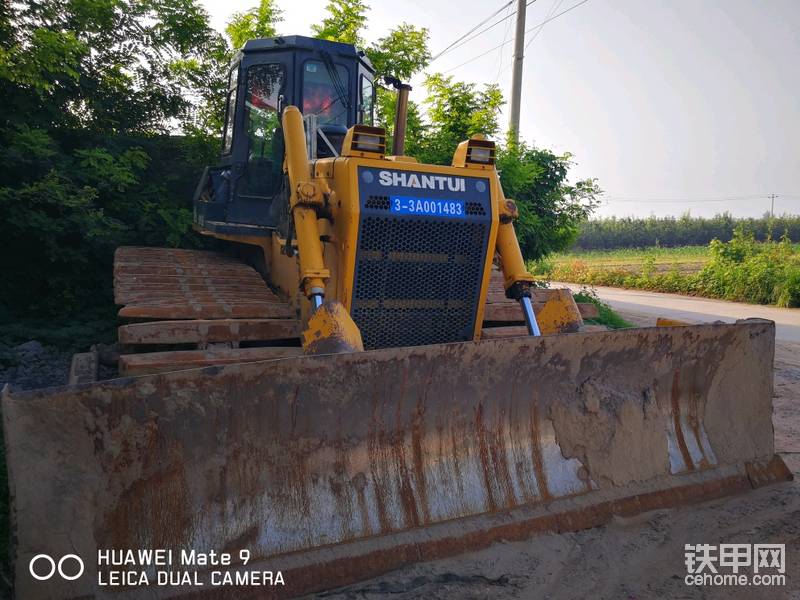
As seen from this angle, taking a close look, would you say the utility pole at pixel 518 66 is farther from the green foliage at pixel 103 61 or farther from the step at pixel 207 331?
the step at pixel 207 331

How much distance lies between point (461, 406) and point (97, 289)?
239 inches

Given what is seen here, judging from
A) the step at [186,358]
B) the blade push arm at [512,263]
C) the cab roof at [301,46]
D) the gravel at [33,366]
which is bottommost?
the gravel at [33,366]

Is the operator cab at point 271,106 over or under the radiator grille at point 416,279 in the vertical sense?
over

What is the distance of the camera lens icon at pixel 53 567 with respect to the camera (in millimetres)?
2531

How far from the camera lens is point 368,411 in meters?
3.25

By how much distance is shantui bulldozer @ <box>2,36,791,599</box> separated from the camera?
271 centimetres

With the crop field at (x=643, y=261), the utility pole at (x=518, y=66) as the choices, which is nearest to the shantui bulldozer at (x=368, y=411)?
the utility pole at (x=518, y=66)

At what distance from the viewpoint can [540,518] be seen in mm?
3377

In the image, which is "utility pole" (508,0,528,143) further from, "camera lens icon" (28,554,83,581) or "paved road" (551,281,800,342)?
"camera lens icon" (28,554,83,581)

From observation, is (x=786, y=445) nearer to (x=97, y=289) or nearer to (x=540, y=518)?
(x=540, y=518)

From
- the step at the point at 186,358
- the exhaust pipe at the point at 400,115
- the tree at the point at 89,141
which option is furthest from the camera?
the tree at the point at 89,141

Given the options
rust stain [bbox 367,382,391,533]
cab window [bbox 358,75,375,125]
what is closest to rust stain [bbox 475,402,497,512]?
rust stain [bbox 367,382,391,533]

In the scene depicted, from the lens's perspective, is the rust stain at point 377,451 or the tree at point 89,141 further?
the tree at point 89,141

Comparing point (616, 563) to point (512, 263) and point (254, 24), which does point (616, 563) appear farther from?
point (254, 24)
